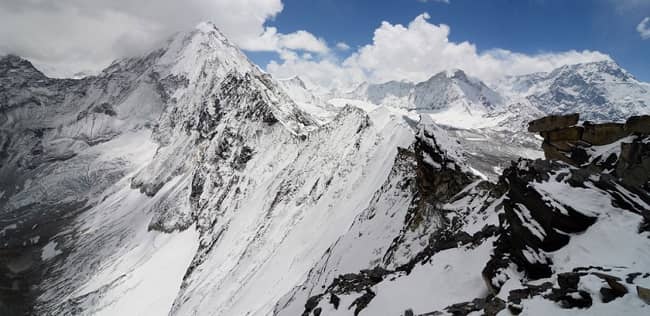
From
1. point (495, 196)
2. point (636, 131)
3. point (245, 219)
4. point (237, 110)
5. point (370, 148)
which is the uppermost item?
point (237, 110)

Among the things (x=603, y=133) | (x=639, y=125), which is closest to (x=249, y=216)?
(x=603, y=133)

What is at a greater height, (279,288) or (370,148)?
(370,148)

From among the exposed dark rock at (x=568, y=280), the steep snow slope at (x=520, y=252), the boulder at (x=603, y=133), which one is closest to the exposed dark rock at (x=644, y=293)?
the steep snow slope at (x=520, y=252)

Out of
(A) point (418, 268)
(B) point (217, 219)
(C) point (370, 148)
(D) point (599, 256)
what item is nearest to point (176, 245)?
(B) point (217, 219)

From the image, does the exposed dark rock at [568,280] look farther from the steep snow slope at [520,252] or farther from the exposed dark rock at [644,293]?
the exposed dark rock at [644,293]

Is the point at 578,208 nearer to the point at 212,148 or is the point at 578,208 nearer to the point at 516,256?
the point at 516,256

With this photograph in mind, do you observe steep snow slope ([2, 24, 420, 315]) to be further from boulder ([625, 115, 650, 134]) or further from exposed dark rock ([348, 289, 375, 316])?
boulder ([625, 115, 650, 134])

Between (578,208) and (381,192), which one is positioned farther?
(381,192)

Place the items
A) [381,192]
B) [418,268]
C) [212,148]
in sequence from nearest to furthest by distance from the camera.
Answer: [418,268], [381,192], [212,148]
